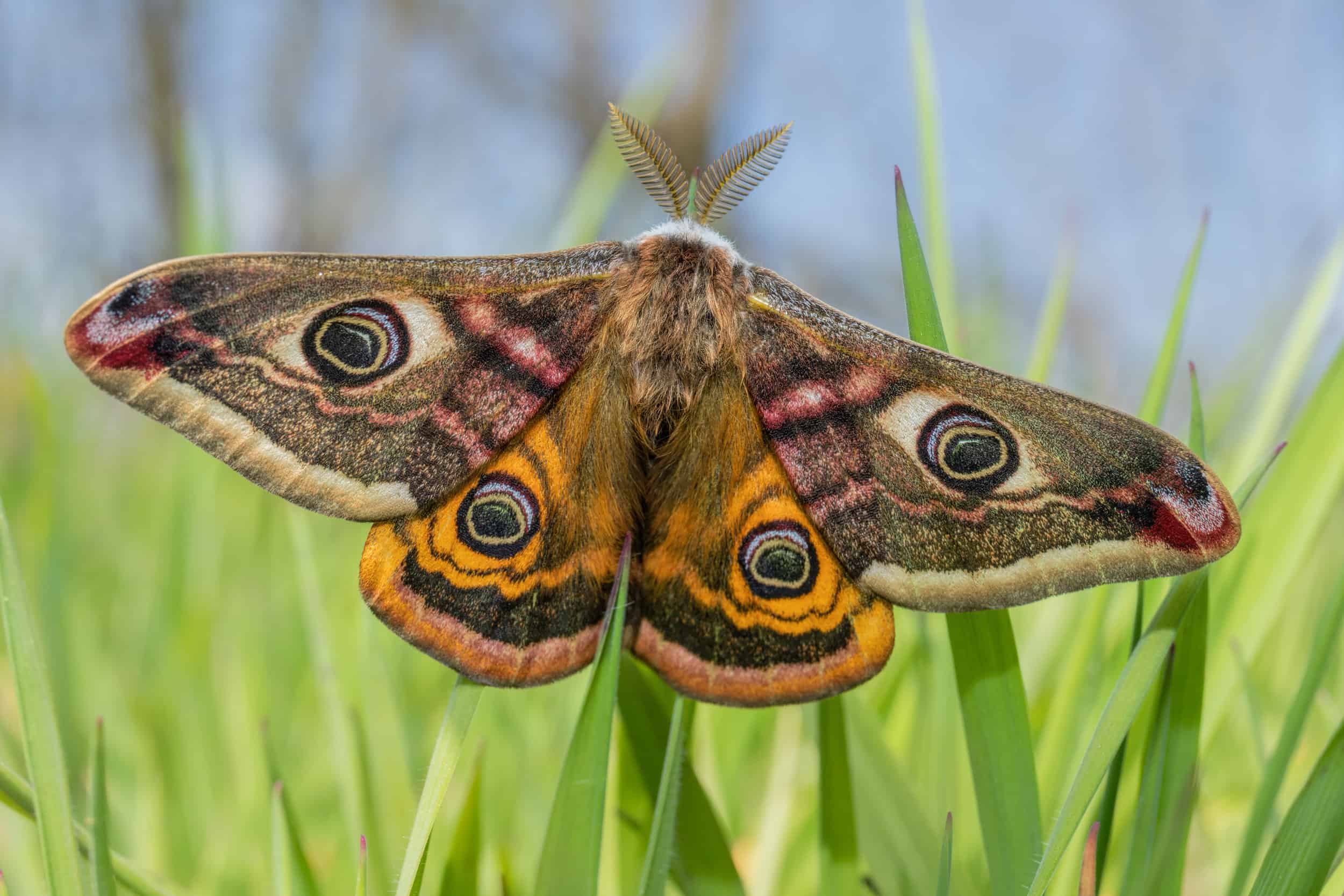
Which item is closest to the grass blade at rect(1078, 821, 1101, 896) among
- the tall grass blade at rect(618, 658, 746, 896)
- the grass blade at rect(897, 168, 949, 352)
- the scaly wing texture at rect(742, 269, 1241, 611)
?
the scaly wing texture at rect(742, 269, 1241, 611)

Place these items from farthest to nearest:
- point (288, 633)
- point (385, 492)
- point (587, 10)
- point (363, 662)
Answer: point (587, 10), point (288, 633), point (363, 662), point (385, 492)

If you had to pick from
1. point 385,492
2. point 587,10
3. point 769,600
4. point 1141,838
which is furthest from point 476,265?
point 587,10

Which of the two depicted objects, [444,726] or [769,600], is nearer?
[444,726]

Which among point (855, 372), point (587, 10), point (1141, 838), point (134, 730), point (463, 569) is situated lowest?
point (134, 730)

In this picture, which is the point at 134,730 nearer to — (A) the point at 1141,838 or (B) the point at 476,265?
(B) the point at 476,265

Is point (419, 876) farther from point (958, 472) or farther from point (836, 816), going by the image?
point (958, 472)

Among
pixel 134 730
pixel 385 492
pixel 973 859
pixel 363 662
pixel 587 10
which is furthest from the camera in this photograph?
pixel 587 10

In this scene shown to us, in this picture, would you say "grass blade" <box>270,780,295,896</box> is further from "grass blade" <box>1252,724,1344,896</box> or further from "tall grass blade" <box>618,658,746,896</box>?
"grass blade" <box>1252,724,1344,896</box>
